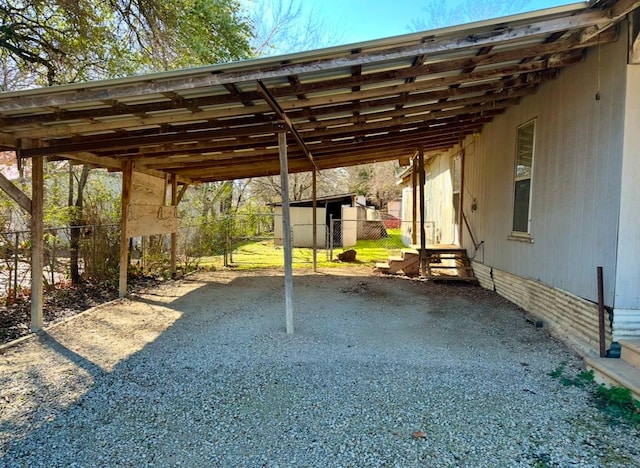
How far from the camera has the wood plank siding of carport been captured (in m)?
3.10

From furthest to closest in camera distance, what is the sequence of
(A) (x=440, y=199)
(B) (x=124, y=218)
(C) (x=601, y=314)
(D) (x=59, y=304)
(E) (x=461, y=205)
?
(A) (x=440, y=199), (E) (x=461, y=205), (B) (x=124, y=218), (D) (x=59, y=304), (C) (x=601, y=314)

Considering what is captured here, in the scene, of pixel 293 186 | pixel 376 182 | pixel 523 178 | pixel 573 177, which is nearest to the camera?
pixel 573 177

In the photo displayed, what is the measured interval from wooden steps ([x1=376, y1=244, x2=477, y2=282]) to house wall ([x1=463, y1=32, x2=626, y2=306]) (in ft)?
5.55

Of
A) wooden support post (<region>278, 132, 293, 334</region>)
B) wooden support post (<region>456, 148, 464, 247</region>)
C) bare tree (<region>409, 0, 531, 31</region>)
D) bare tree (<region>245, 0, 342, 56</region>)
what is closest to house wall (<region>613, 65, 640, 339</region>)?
wooden support post (<region>278, 132, 293, 334</region>)

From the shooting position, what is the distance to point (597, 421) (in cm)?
253

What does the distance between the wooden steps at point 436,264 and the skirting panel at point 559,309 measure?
1.58 meters

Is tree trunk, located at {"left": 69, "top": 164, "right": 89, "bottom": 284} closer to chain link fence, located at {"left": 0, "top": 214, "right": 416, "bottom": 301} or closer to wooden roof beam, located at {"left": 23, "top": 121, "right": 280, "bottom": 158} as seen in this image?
chain link fence, located at {"left": 0, "top": 214, "right": 416, "bottom": 301}

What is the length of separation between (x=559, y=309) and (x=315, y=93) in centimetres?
382

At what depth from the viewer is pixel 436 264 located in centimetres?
848

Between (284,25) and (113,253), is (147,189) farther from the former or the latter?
(284,25)

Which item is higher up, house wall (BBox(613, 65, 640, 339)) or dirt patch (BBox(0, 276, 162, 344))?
house wall (BBox(613, 65, 640, 339))

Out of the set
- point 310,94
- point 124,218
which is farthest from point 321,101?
point 124,218

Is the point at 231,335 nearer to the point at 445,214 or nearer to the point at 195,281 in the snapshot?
the point at 195,281

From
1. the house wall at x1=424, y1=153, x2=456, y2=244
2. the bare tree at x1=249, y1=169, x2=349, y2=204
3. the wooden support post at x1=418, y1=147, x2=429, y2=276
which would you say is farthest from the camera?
the bare tree at x1=249, y1=169, x2=349, y2=204
